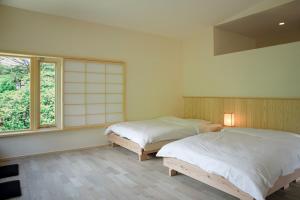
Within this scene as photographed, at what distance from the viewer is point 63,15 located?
4.12 metres

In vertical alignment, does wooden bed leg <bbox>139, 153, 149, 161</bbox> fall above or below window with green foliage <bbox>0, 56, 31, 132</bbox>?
below

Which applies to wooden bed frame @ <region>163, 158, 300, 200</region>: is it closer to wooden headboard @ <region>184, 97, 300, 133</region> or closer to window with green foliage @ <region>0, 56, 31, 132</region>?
wooden headboard @ <region>184, 97, 300, 133</region>

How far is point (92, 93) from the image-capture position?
179 inches

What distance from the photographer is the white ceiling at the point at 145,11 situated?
150 inches

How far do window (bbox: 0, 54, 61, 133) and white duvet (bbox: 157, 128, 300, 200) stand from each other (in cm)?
252

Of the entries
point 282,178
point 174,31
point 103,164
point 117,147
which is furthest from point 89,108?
point 282,178

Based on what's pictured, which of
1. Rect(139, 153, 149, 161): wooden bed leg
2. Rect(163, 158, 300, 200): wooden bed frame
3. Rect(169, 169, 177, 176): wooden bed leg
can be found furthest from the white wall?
Rect(163, 158, 300, 200): wooden bed frame

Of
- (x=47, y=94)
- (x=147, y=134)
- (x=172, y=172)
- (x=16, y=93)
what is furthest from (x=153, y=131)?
(x=16, y=93)

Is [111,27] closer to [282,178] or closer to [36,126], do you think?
[36,126]

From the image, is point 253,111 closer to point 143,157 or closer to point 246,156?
point 246,156

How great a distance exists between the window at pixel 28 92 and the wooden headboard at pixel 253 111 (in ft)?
10.9

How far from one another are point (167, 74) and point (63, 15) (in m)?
2.86

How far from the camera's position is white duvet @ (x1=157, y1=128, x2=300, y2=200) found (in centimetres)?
203

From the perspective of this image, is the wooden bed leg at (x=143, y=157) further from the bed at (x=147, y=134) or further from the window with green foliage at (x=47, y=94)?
the window with green foliage at (x=47, y=94)
